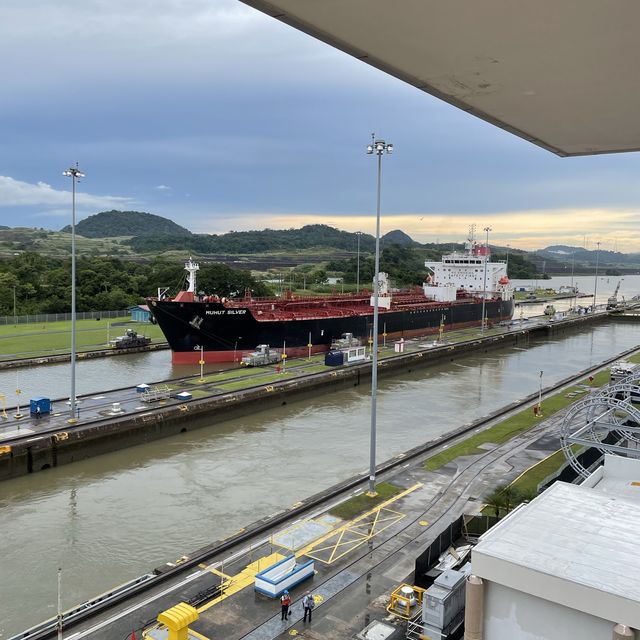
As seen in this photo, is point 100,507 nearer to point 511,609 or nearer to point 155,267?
point 511,609

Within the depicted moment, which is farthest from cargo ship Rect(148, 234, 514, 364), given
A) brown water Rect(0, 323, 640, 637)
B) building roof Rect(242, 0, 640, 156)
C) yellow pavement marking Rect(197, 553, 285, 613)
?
building roof Rect(242, 0, 640, 156)

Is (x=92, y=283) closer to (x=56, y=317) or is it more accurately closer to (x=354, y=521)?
(x=56, y=317)

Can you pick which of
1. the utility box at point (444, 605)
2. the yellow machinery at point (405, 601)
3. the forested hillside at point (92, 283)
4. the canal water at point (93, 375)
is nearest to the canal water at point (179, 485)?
the canal water at point (93, 375)

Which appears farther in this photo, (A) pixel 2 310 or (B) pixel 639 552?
(A) pixel 2 310

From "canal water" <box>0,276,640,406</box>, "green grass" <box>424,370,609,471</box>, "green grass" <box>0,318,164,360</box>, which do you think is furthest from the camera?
"green grass" <box>0,318,164,360</box>

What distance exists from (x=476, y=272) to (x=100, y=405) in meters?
51.1

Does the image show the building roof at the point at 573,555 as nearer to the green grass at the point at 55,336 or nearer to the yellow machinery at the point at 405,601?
the yellow machinery at the point at 405,601

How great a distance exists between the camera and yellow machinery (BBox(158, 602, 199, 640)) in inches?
320

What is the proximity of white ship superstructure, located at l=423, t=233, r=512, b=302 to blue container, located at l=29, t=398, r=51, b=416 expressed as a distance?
47.9 metres

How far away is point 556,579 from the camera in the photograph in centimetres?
630

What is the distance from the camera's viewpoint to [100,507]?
14.7 meters

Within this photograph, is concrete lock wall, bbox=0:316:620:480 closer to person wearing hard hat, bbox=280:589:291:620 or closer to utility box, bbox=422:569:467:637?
person wearing hard hat, bbox=280:589:291:620

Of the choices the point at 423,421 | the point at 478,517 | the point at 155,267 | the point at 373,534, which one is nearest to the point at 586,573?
the point at 478,517

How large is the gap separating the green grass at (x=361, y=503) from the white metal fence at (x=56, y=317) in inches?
→ 1704
